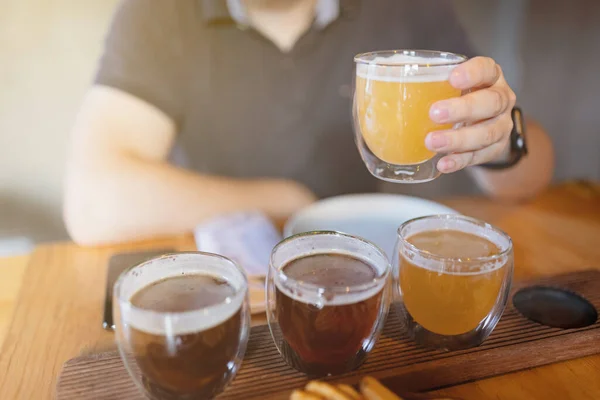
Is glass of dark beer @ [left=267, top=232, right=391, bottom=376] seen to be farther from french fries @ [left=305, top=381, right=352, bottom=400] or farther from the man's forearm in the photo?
the man's forearm

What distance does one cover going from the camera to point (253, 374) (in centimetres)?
54

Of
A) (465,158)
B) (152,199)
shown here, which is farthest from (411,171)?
(152,199)

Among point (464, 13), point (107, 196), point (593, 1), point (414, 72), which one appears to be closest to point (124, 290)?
point (414, 72)

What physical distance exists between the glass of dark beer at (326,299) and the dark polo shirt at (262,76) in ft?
2.80

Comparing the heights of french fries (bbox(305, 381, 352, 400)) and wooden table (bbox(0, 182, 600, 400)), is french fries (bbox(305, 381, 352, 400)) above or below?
above

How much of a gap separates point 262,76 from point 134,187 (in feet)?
1.77

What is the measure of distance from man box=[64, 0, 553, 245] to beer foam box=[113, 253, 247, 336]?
0.49 metres

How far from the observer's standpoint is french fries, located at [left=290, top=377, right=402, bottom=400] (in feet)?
1.54

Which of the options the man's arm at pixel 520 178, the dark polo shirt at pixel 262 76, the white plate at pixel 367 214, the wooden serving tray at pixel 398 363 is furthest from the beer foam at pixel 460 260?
the dark polo shirt at pixel 262 76

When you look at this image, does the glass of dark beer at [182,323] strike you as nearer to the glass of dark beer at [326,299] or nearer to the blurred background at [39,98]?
the glass of dark beer at [326,299]

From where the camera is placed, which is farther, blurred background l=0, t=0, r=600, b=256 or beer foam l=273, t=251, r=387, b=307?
blurred background l=0, t=0, r=600, b=256

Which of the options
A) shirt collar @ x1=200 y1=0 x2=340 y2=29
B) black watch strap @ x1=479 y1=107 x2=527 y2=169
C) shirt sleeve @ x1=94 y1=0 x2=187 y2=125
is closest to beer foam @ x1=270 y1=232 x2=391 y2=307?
black watch strap @ x1=479 y1=107 x2=527 y2=169

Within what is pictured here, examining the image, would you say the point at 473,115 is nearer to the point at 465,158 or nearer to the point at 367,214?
the point at 465,158

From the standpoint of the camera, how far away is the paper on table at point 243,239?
0.82m
